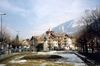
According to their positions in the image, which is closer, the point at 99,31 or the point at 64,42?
the point at 99,31

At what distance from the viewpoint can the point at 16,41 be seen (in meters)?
90.4

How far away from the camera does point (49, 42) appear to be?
315ft

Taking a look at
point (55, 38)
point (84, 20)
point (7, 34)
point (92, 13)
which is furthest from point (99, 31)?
point (55, 38)

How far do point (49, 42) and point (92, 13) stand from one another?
7199 cm

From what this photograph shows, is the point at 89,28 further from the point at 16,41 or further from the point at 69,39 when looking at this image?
the point at 69,39

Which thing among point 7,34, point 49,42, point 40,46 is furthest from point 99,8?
point 49,42

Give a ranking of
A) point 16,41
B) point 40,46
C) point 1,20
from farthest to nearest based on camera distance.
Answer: point 16,41 → point 40,46 → point 1,20

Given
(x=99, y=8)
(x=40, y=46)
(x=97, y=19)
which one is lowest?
(x=40, y=46)

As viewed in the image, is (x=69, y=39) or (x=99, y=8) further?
(x=69, y=39)

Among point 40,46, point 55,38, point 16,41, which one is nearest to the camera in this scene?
point 40,46

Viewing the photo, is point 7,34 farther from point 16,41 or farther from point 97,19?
point 97,19

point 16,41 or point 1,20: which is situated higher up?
point 1,20

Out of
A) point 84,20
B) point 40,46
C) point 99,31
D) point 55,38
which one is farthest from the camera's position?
point 55,38

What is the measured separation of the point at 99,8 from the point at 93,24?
319 cm
